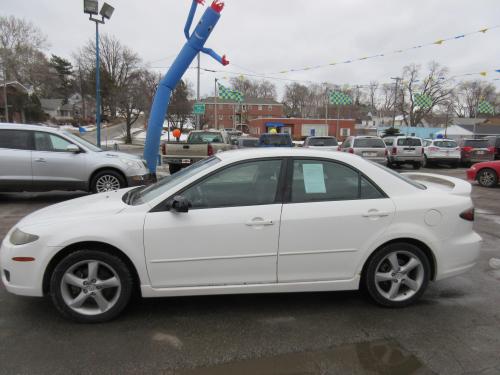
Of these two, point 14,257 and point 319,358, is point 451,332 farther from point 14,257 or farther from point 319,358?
point 14,257

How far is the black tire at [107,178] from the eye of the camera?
8750 millimetres

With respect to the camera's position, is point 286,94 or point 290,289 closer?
point 290,289

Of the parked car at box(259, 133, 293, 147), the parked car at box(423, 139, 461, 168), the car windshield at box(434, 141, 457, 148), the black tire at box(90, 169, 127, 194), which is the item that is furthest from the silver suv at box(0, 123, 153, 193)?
the car windshield at box(434, 141, 457, 148)

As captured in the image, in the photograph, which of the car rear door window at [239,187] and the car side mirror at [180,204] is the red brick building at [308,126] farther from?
the car side mirror at [180,204]

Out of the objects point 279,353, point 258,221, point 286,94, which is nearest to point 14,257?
point 258,221

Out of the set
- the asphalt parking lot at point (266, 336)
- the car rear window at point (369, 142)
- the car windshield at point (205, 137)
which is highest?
the car windshield at point (205, 137)

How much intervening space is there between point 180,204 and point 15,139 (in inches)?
278

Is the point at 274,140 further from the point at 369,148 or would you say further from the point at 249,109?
the point at 249,109

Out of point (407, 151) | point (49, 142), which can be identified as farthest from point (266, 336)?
point (407, 151)

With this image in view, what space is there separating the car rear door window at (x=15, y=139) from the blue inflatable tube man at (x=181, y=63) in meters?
4.84

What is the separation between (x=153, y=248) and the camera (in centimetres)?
328

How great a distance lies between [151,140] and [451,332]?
1187cm

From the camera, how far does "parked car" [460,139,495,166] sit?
19.8m

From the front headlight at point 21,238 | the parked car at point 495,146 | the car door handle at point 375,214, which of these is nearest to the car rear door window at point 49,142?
the front headlight at point 21,238
